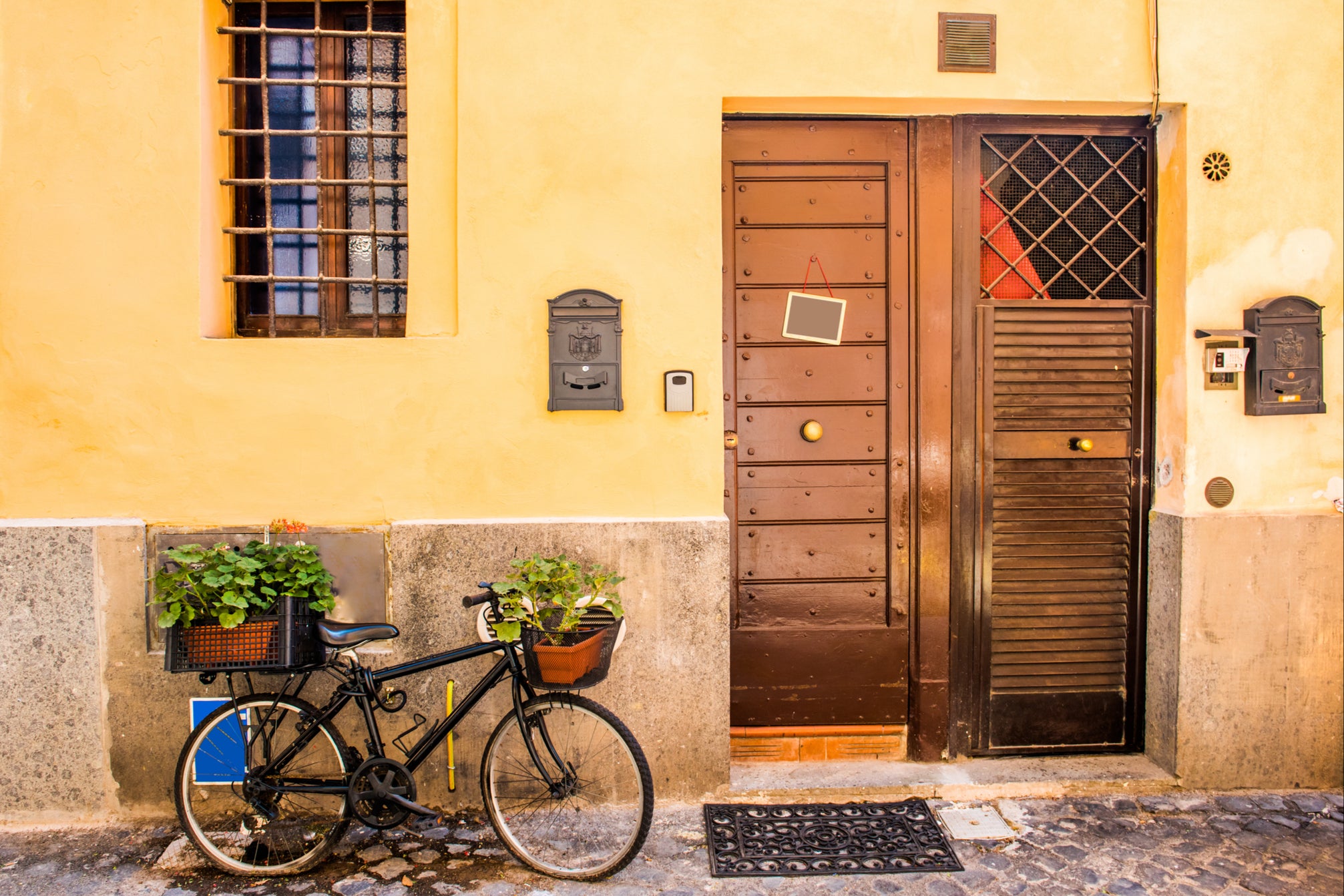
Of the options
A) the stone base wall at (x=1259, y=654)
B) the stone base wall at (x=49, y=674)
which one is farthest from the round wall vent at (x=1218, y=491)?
the stone base wall at (x=49, y=674)

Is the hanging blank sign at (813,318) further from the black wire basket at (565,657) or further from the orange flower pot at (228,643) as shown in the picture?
the orange flower pot at (228,643)

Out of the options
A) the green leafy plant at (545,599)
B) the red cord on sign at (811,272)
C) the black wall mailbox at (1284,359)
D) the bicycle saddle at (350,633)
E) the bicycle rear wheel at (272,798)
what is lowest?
the bicycle rear wheel at (272,798)

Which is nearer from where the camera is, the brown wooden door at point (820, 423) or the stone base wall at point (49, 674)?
the stone base wall at point (49, 674)

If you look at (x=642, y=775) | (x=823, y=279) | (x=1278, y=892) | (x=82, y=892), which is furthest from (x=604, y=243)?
(x=1278, y=892)

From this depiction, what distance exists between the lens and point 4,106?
3.87 metres

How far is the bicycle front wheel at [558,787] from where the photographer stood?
134 inches

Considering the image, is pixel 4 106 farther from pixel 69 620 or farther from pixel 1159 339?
pixel 1159 339

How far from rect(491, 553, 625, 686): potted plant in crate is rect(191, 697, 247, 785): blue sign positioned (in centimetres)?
140

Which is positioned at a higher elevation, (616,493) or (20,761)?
(616,493)

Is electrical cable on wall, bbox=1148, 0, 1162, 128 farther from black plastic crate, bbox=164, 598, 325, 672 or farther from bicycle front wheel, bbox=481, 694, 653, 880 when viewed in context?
black plastic crate, bbox=164, 598, 325, 672

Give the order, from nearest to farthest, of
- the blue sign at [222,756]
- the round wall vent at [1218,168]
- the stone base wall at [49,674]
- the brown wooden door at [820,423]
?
the blue sign at [222,756], the stone base wall at [49,674], the round wall vent at [1218,168], the brown wooden door at [820,423]

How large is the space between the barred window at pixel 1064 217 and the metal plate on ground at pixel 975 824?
8.46ft

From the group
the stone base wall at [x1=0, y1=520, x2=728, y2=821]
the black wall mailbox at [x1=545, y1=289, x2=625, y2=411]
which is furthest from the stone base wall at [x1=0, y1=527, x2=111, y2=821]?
the black wall mailbox at [x1=545, y1=289, x2=625, y2=411]

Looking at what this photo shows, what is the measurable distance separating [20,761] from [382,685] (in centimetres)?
167
